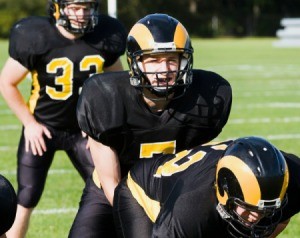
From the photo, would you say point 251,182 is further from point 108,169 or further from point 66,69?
point 66,69

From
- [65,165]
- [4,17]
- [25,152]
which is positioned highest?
[25,152]

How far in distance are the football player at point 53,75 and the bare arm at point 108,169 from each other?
3.10 ft

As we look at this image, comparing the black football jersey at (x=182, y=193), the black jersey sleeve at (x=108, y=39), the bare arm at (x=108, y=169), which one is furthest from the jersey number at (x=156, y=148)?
the black jersey sleeve at (x=108, y=39)

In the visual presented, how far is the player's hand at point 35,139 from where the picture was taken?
4258mm

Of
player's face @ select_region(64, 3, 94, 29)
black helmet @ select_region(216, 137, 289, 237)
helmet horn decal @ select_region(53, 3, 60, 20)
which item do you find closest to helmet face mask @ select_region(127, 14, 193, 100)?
black helmet @ select_region(216, 137, 289, 237)

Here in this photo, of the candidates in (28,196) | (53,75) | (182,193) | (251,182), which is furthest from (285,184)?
(53,75)

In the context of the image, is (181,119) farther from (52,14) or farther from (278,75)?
(278,75)

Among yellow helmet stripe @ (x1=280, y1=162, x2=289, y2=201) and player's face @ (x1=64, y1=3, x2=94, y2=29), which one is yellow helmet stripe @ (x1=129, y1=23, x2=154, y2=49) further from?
player's face @ (x1=64, y1=3, x2=94, y2=29)

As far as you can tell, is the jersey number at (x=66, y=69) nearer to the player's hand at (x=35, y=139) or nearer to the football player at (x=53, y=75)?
the football player at (x=53, y=75)

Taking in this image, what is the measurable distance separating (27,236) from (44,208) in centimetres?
61

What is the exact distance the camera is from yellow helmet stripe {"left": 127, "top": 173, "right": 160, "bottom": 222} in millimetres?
2928

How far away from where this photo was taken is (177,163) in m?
2.92

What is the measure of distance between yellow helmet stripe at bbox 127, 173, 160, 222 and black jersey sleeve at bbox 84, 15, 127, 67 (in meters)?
1.45

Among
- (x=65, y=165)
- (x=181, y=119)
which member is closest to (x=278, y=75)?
(x=65, y=165)
